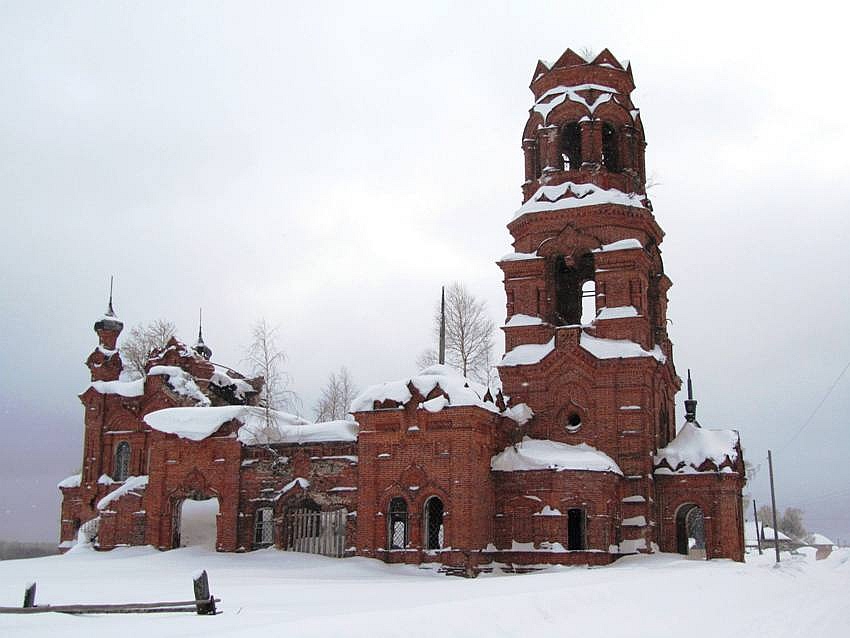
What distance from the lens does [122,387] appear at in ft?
140

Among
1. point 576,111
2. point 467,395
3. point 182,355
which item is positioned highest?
point 576,111

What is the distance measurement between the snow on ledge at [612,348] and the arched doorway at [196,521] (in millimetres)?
12535

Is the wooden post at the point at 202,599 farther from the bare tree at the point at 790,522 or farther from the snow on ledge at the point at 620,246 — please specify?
the bare tree at the point at 790,522

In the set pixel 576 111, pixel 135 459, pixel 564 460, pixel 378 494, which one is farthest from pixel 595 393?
pixel 135 459

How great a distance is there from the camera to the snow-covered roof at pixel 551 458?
28.5 meters

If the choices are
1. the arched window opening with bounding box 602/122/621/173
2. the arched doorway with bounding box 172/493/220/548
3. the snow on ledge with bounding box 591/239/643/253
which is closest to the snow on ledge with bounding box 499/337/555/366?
the snow on ledge with bounding box 591/239/643/253

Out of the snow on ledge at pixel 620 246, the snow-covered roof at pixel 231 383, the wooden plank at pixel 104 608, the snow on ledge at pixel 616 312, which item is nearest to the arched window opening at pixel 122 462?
the snow-covered roof at pixel 231 383

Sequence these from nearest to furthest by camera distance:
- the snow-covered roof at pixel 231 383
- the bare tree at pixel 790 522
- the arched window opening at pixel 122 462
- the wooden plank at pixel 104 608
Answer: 1. the wooden plank at pixel 104 608
2. the arched window opening at pixel 122 462
3. the snow-covered roof at pixel 231 383
4. the bare tree at pixel 790 522

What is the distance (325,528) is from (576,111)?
51.6 feet

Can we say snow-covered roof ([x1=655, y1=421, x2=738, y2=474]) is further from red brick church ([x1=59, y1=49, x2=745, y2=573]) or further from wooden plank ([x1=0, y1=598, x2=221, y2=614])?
wooden plank ([x1=0, y1=598, x2=221, y2=614])

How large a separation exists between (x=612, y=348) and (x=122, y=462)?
22551 mm

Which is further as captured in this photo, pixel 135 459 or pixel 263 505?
pixel 135 459

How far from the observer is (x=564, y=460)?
94.2 feet

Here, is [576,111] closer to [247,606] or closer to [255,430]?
[255,430]
